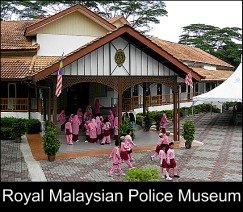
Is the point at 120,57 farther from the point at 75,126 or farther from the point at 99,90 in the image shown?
the point at 99,90

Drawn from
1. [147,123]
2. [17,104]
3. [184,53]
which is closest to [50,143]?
[17,104]

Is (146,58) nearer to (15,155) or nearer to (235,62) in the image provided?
(15,155)

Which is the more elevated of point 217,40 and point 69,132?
point 217,40

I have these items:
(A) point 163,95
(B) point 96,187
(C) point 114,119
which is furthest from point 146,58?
(A) point 163,95

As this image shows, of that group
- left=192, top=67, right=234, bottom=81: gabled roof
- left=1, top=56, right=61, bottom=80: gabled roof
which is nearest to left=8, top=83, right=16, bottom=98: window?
left=1, top=56, right=61, bottom=80: gabled roof

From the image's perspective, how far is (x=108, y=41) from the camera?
1493 cm

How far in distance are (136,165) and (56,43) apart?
38.3 feet

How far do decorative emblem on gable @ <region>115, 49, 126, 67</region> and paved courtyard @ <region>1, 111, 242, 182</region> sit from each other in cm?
382

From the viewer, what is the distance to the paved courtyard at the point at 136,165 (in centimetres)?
1138

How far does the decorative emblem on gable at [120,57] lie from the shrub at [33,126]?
22.4 ft

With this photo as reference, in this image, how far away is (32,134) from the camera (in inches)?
789

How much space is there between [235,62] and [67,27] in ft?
114

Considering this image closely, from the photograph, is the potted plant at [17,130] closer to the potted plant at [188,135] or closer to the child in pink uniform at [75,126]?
the child in pink uniform at [75,126]

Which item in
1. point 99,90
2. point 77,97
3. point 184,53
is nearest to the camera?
point 77,97
